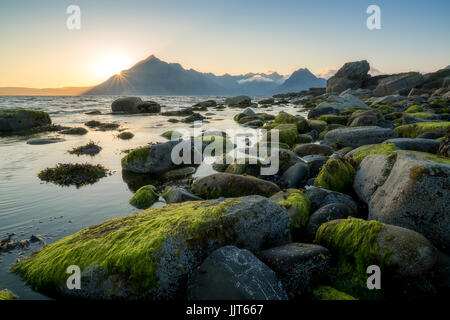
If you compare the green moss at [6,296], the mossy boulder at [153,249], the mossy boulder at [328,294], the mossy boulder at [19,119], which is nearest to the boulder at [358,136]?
the mossy boulder at [153,249]

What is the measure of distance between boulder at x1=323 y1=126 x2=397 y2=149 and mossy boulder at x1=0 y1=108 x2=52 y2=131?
24439mm

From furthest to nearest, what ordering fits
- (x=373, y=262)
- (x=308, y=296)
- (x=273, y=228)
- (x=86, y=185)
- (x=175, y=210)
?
1. (x=86, y=185)
2. (x=175, y=210)
3. (x=273, y=228)
4. (x=373, y=262)
5. (x=308, y=296)

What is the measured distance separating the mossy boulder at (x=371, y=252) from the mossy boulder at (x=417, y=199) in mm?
821

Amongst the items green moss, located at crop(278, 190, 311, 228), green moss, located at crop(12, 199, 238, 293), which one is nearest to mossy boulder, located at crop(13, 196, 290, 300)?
green moss, located at crop(12, 199, 238, 293)

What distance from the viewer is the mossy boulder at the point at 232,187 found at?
6.88 m

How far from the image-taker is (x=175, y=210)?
502 centimetres

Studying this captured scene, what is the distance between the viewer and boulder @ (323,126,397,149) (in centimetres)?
1152

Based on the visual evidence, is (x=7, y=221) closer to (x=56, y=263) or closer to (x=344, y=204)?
(x=56, y=263)

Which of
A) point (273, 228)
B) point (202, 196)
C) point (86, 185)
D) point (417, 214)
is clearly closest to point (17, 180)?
point (86, 185)

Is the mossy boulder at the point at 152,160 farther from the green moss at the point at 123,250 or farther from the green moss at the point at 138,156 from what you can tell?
the green moss at the point at 123,250

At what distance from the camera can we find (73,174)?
31.4 ft

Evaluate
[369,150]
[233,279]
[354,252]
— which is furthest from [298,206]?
[369,150]

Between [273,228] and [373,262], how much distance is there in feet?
4.99
